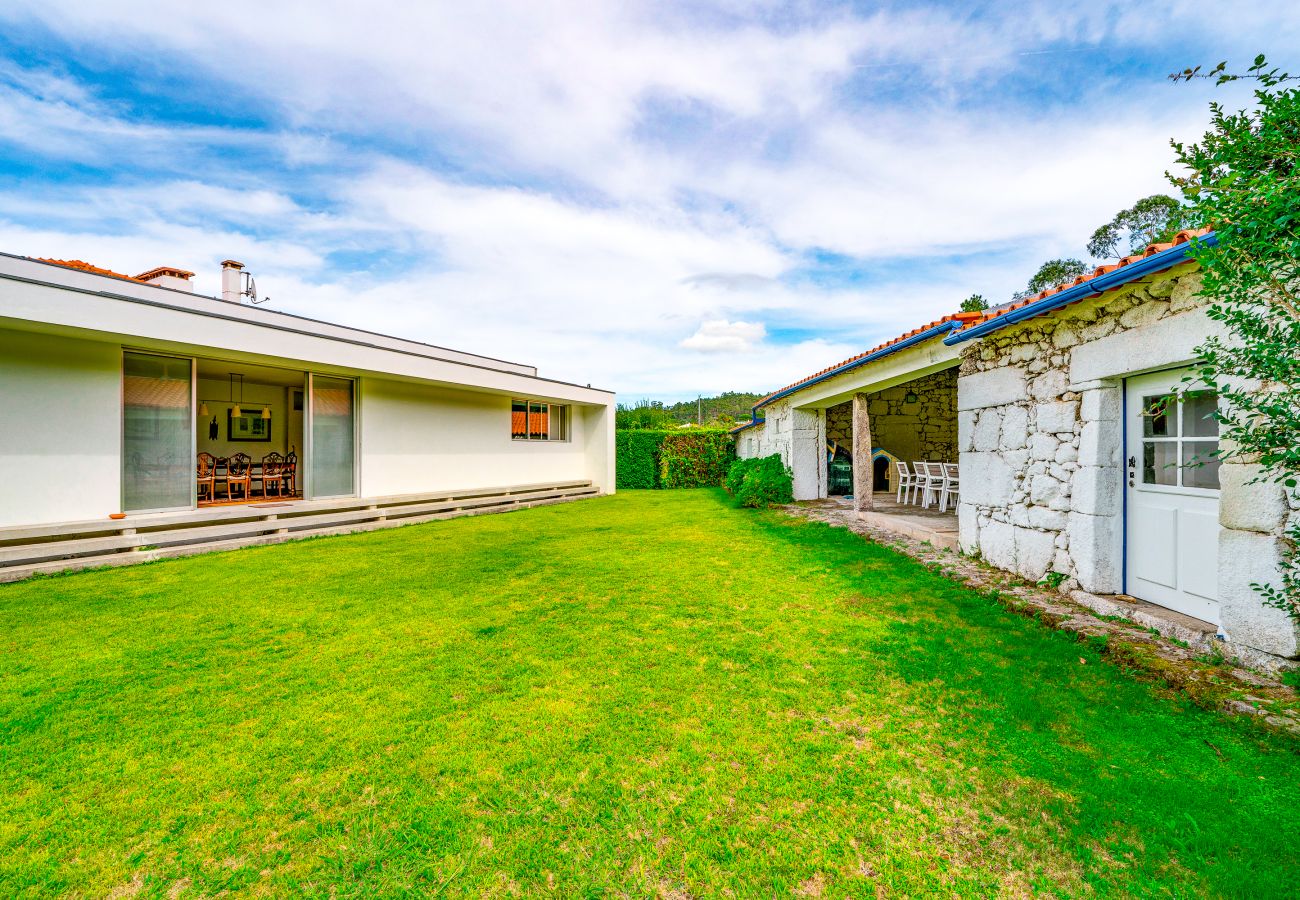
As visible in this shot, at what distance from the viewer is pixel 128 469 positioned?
25.3 feet

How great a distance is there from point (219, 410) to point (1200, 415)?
644 inches

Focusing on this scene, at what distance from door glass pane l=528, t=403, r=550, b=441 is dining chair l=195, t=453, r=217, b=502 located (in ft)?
24.2

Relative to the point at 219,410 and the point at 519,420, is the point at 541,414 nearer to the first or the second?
the point at 519,420

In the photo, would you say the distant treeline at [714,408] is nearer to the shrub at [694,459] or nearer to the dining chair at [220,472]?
the shrub at [694,459]

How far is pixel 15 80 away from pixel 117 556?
8.31m

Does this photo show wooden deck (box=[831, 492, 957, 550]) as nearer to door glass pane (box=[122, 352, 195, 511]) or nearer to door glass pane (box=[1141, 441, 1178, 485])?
door glass pane (box=[1141, 441, 1178, 485])

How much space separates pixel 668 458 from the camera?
19156 millimetres

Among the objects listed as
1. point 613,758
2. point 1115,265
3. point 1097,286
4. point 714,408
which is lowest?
point 613,758

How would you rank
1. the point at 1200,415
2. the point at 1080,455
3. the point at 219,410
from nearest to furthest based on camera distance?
the point at 1200,415 → the point at 1080,455 → the point at 219,410

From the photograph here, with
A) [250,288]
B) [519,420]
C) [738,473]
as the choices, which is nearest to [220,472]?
[250,288]

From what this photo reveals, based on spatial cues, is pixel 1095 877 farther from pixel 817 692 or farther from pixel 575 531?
pixel 575 531

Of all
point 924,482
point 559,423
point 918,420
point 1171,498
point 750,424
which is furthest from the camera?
point 750,424

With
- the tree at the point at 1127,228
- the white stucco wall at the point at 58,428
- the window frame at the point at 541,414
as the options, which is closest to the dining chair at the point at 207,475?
the white stucco wall at the point at 58,428

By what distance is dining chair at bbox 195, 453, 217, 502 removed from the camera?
9542 millimetres
